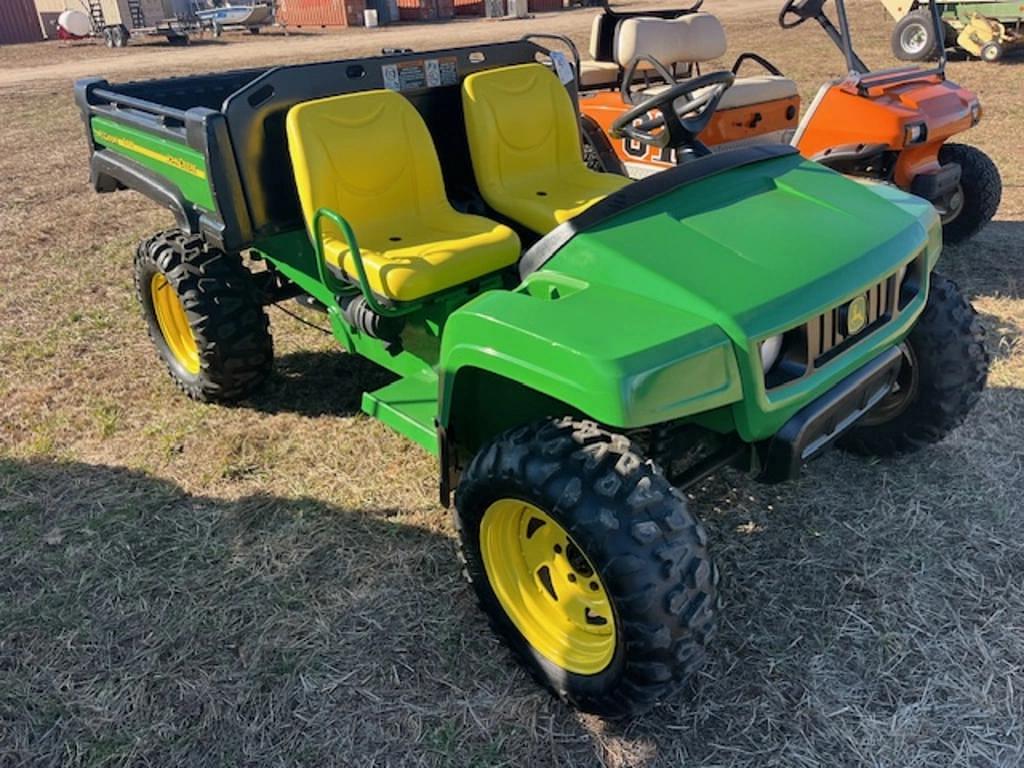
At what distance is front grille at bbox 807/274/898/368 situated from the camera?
202 cm

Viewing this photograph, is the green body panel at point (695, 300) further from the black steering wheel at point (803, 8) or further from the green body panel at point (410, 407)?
the black steering wheel at point (803, 8)

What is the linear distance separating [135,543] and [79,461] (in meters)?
0.67

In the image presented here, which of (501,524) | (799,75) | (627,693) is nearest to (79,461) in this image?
(501,524)

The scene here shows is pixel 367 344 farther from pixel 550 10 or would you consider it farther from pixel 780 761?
pixel 550 10

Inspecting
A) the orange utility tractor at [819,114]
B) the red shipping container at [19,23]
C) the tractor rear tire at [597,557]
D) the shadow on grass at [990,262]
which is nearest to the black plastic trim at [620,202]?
the tractor rear tire at [597,557]

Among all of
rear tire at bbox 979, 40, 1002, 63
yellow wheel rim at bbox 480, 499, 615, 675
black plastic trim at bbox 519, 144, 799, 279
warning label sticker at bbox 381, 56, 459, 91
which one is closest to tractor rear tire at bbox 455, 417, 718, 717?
yellow wheel rim at bbox 480, 499, 615, 675

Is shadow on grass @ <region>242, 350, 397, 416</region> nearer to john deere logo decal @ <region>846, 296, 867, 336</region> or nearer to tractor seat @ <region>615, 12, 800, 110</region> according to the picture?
john deere logo decal @ <region>846, 296, 867, 336</region>

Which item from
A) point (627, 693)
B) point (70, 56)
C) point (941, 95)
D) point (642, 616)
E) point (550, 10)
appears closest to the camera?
point (642, 616)

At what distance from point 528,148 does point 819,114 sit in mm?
1875

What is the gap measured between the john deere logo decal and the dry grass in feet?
2.63

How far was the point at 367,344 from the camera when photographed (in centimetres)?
312

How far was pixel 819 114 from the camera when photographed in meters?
4.46

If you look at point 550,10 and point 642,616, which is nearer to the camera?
point 642,616

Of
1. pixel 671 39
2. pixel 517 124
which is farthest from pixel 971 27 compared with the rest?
pixel 517 124
